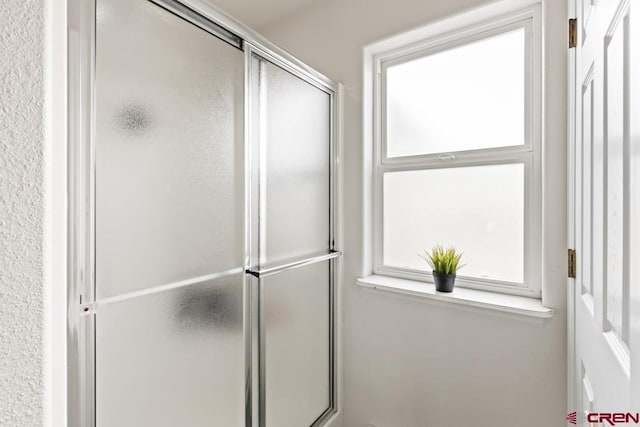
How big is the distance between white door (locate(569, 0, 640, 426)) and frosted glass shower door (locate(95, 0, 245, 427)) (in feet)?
3.39

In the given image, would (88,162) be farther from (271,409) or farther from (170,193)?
(271,409)

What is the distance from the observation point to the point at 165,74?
93 cm

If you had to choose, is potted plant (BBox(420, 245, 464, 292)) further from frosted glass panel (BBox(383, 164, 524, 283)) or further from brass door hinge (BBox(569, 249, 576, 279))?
brass door hinge (BBox(569, 249, 576, 279))

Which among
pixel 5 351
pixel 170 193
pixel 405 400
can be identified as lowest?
pixel 405 400

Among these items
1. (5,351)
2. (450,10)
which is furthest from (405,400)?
(450,10)

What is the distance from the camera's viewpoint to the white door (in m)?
0.56

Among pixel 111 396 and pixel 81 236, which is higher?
pixel 81 236

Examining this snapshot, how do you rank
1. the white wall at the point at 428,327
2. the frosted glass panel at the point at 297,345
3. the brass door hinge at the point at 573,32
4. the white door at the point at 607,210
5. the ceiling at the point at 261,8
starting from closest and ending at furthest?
the white door at the point at 607,210 → the brass door hinge at the point at 573,32 → the white wall at the point at 428,327 → the frosted glass panel at the point at 297,345 → the ceiling at the point at 261,8

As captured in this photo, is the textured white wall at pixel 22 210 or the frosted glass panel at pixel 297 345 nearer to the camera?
the textured white wall at pixel 22 210

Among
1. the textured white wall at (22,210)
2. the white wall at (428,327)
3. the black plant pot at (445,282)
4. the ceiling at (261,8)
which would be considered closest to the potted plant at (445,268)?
the black plant pot at (445,282)

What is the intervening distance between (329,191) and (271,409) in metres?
1.05

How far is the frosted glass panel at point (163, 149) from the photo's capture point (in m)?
0.80

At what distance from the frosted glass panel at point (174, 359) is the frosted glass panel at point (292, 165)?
295 millimetres

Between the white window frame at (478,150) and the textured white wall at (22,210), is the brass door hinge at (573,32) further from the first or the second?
the textured white wall at (22,210)
